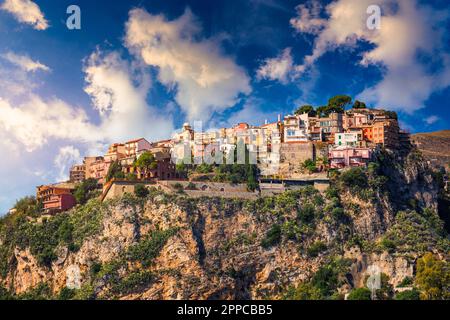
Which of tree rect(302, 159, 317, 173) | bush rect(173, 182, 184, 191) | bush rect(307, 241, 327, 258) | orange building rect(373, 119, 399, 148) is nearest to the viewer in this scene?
bush rect(307, 241, 327, 258)

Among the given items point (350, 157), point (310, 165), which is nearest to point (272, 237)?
point (310, 165)

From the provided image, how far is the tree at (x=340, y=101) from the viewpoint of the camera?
76.5m

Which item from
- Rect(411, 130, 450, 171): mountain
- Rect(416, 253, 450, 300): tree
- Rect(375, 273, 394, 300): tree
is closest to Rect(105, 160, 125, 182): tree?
Rect(375, 273, 394, 300): tree

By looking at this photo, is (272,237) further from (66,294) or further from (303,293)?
(66,294)

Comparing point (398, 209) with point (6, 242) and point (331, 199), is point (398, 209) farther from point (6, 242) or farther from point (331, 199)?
point (6, 242)

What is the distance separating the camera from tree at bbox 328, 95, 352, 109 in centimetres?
7650

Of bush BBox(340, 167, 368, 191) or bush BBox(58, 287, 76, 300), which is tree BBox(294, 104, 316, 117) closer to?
bush BBox(340, 167, 368, 191)

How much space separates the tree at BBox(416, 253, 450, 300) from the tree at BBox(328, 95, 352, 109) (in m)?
24.8

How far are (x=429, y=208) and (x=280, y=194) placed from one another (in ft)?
41.6

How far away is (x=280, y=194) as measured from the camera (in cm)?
6350

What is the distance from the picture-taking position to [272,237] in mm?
59750

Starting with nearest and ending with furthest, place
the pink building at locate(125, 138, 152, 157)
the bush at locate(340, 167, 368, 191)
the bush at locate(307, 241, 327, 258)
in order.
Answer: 1. the bush at locate(307, 241, 327, 258)
2. the bush at locate(340, 167, 368, 191)
3. the pink building at locate(125, 138, 152, 157)

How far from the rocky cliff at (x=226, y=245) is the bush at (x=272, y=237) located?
77mm
